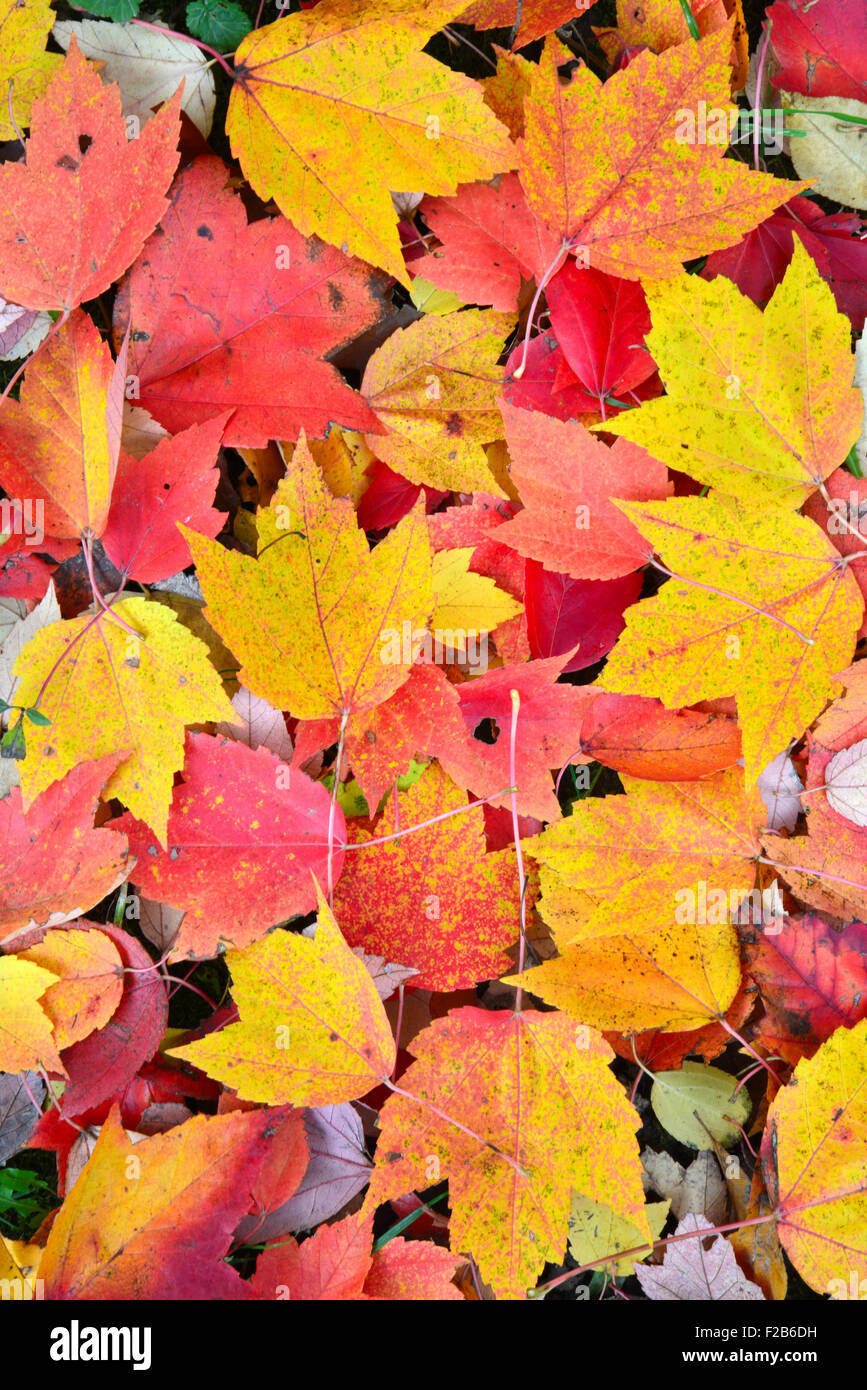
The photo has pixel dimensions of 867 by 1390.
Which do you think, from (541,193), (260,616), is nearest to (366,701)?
(260,616)

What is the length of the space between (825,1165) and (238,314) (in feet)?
3.42

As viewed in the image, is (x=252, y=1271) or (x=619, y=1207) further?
(x=252, y=1271)

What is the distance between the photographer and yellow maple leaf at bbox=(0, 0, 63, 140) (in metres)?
0.89

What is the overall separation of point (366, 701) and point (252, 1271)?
69 centimetres

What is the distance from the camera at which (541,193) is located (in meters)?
0.88

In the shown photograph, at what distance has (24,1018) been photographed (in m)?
0.93

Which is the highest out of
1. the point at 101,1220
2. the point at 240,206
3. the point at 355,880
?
the point at 240,206

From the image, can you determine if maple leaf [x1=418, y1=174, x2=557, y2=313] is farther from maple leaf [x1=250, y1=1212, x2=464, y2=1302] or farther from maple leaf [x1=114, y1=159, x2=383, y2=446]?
maple leaf [x1=250, y1=1212, x2=464, y2=1302]

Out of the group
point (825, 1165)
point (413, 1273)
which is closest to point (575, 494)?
point (825, 1165)

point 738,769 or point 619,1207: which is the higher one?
point 738,769

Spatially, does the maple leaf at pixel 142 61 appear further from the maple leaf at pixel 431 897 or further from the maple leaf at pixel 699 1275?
the maple leaf at pixel 699 1275

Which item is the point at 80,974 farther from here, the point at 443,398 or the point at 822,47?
the point at 822,47

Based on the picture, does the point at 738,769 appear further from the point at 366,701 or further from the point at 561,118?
the point at 561,118

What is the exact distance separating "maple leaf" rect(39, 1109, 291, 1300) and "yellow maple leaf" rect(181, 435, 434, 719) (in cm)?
47
